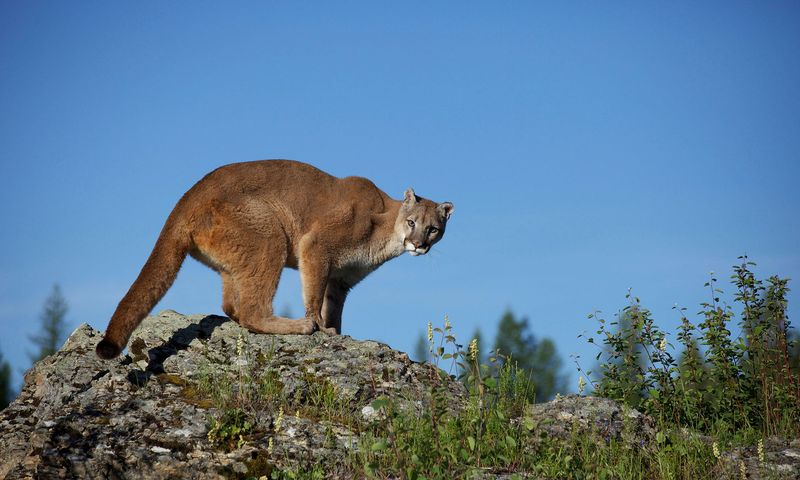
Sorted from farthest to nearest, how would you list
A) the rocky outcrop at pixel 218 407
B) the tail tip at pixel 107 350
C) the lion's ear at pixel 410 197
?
the lion's ear at pixel 410 197 < the tail tip at pixel 107 350 < the rocky outcrop at pixel 218 407

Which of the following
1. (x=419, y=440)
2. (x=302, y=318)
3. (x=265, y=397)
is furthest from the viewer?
(x=302, y=318)

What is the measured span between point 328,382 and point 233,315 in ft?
8.44

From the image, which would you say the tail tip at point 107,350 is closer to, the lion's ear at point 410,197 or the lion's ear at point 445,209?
the lion's ear at point 410,197

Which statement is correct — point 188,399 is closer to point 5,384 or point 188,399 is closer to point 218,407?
point 218,407

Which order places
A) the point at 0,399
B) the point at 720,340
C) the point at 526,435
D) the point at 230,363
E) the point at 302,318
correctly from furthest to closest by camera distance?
the point at 0,399
the point at 302,318
the point at 720,340
the point at 230,363
the point at 526,435

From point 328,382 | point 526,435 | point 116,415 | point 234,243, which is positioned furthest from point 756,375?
point 116,415

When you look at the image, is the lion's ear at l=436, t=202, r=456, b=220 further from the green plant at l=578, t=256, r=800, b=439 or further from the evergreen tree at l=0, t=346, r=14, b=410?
the evergreen tree at l=0, t=346, r=14, b=410

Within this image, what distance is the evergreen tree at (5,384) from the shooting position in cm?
3646

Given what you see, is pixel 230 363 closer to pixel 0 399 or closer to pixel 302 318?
pixel 302 318

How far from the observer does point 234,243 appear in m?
10.1

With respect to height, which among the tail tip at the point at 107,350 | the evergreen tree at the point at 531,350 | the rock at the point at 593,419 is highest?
the evergreen tree at the point at 531,350

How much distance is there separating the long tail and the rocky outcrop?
26 centimetres

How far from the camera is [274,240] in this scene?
1040 cm

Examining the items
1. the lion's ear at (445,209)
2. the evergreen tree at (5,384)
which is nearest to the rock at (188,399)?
the lion's ear at (445,209)
